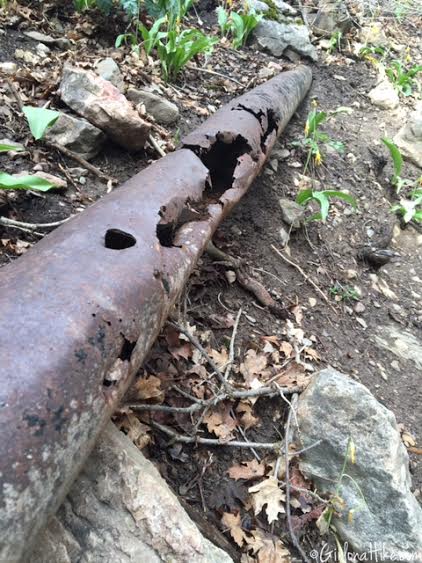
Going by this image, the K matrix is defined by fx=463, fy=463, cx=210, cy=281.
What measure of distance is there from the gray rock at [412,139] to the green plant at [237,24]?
2049 mm

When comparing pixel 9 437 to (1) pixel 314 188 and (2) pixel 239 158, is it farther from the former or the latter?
(1) pixel 314 188

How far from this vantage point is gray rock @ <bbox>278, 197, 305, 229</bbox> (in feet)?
10.3

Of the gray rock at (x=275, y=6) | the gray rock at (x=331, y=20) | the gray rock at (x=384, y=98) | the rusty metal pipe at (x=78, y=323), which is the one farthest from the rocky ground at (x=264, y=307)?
the gray rock at (x=331, y=20)

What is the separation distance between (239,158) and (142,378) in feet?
4.06

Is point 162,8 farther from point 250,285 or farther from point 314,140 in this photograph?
point 250,285

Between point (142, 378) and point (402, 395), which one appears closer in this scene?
point (142, 378)

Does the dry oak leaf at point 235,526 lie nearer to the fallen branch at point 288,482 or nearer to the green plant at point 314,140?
the fallen branch at point 288,482

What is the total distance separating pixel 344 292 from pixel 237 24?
3.62 metres

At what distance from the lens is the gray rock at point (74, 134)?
266 cm

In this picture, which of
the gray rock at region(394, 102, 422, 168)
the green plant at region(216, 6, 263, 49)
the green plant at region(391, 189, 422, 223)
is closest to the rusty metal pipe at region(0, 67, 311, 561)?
the green plant at region(391, 189, 422, 223)

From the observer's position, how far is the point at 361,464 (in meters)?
1.87

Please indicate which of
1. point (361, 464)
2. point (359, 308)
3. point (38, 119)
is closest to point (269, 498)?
point (361, 464)

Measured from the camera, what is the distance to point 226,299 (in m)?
2.46

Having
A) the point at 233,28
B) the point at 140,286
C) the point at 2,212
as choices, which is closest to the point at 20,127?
the point at 2,212
